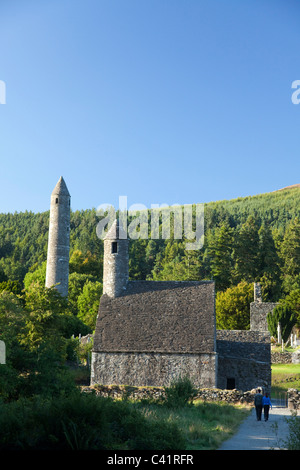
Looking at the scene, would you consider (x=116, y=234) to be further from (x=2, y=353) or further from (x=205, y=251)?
(x=205, y=251)

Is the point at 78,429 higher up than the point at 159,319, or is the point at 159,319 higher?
the point at 159,319

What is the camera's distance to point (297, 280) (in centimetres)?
6831

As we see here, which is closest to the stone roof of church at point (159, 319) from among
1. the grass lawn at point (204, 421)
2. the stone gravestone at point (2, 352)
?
the grass lawn at point (204, 421)

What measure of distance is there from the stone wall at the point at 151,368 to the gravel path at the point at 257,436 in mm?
8988

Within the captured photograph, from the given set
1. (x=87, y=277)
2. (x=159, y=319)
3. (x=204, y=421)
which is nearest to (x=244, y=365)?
(x=159, y=319)

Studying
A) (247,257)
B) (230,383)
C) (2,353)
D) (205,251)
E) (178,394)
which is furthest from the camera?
(205,251)

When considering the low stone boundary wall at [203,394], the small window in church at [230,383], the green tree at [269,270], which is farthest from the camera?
the green tree at [269,270]

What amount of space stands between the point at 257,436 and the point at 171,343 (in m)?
15.5

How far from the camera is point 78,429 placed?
34.2 ft

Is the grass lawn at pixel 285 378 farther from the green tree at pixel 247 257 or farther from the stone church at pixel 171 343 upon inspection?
the green tree at pixel 247 257

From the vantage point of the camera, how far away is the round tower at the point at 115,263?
35.3 m

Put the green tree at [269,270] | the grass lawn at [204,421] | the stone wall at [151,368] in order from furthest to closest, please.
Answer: the green tree at [269,270] → the stone wall at [151,368] → the grass lawn at [204,421]

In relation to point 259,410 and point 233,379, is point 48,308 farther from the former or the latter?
point 259,410
